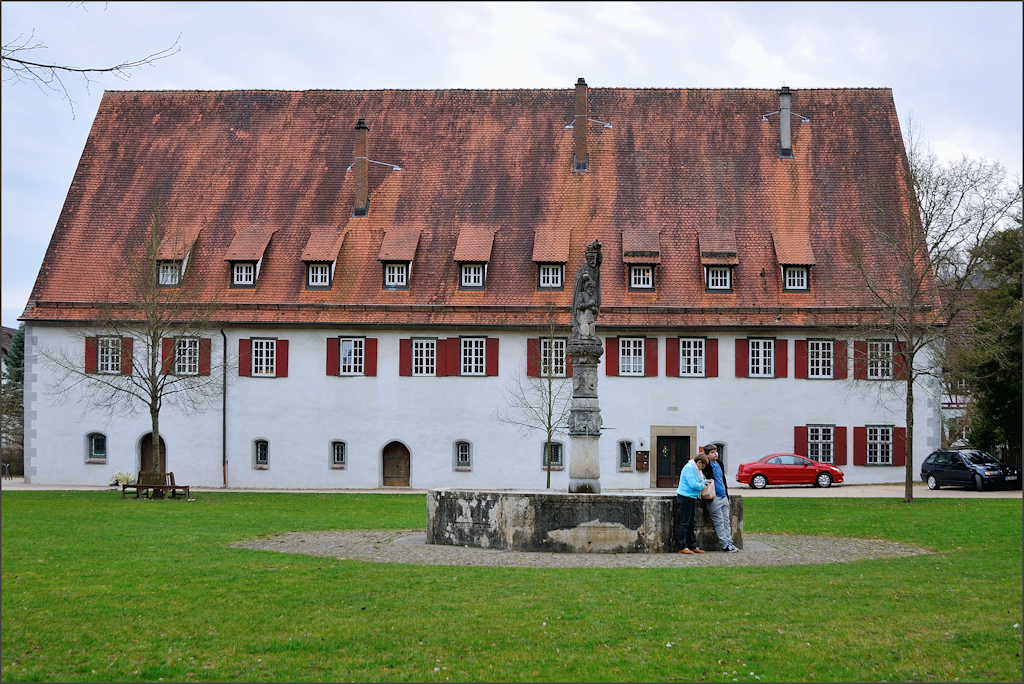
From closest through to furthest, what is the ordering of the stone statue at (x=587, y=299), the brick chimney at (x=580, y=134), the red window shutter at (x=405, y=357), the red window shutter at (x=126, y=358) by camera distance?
the stone statue at (x=587, y=299)
the red window shutter at (x=126, y=358)
the red window shutter at (x=405, y=357)
the brick chimney at (x=580, y=134)

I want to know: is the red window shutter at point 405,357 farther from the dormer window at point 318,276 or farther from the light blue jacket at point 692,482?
the light blue jacket at point 692,482

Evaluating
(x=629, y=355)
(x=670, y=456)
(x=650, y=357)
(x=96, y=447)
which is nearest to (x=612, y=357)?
(x=629, y=355)

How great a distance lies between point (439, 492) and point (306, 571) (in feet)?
14.4

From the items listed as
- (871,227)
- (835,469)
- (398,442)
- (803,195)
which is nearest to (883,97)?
(803,195)

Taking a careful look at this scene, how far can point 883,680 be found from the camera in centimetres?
784

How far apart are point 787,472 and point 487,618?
26067 mm

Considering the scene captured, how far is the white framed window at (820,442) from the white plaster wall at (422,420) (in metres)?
0.38

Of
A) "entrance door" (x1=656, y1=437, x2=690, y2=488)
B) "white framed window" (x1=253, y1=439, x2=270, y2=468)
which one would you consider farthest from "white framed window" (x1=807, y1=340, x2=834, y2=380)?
"white framed window" (x1=253, y1=439, x2=270, y2=468)

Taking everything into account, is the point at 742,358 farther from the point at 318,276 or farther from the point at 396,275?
the point at 318,276

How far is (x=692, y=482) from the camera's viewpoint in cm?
1612

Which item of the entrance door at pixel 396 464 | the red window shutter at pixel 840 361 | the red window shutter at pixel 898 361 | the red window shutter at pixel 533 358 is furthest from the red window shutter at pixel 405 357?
the red window shutter at pixel 898 361

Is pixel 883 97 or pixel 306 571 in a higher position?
pixel 883 97

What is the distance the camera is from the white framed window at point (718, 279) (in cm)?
3566

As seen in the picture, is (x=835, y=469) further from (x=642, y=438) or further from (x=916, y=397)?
(x=642, y=438)
